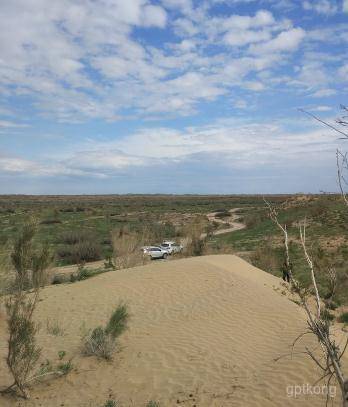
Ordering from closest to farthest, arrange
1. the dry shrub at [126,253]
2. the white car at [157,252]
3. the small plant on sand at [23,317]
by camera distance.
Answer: the small plant on sand at [23,317] < the dry shrub at [126,253] < the white car at [157,252]

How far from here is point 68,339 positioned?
1041 centimetres

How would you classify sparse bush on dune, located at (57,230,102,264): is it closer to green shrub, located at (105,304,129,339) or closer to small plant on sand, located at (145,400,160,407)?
green shrub, located at (105,304,129,339)

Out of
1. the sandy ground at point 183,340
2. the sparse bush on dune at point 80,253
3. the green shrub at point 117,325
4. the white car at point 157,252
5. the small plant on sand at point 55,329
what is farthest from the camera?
the sparse bush on dune at point 80,253

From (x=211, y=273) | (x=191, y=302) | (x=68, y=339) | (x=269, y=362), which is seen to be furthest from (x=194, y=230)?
(x=269, y=362)

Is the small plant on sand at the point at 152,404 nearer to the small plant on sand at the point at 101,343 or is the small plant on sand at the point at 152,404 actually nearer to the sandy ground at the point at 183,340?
the sandy ground at the point at 183,340

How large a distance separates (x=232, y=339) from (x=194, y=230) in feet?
47.5

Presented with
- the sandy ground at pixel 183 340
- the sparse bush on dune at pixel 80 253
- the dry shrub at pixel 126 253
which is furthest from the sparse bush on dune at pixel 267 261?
the sparse bush on dune at pixel 80 253

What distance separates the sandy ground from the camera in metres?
7.11

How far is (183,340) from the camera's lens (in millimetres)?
9844

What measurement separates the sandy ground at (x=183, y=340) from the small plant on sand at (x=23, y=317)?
0.44 meters

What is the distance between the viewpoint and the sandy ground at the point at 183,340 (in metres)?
7.11

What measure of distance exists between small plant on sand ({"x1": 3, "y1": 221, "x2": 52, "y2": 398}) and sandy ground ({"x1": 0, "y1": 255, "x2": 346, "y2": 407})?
0.44 metres

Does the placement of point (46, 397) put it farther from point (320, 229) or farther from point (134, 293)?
point (320, 229)

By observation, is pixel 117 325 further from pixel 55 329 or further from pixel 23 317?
pixel 23 317
